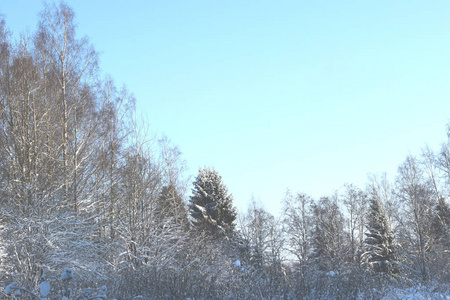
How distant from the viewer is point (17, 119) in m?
11.8

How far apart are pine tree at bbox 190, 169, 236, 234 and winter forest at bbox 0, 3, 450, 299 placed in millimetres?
69

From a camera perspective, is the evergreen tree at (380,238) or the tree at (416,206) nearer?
the tree at (416,206)

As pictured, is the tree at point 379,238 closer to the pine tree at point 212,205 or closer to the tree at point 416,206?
the tree at point 416,206

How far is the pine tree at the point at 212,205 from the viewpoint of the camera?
23516mm

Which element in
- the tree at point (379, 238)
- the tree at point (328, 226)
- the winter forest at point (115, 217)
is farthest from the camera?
the tree at point (328, 226)

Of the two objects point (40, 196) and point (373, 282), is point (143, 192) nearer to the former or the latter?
point (40, 196)

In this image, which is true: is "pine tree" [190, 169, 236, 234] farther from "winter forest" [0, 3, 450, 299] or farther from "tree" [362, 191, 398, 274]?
"tree" [362, 191, 398, 274]

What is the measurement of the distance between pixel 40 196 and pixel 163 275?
181 inches

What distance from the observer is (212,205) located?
23922 millimetres

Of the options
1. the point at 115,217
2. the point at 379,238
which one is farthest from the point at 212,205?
the point at 379,238

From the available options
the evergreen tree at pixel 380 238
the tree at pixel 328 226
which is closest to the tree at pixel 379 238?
the evergreen tree at pixel 380 238

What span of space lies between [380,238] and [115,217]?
56.2 feet

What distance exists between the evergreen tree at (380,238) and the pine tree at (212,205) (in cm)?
915

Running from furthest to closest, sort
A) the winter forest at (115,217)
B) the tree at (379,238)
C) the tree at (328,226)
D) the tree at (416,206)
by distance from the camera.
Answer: the tree at (328,226), the tree at (379,238), the tree at (416,206), the winter forest at (115,217)
